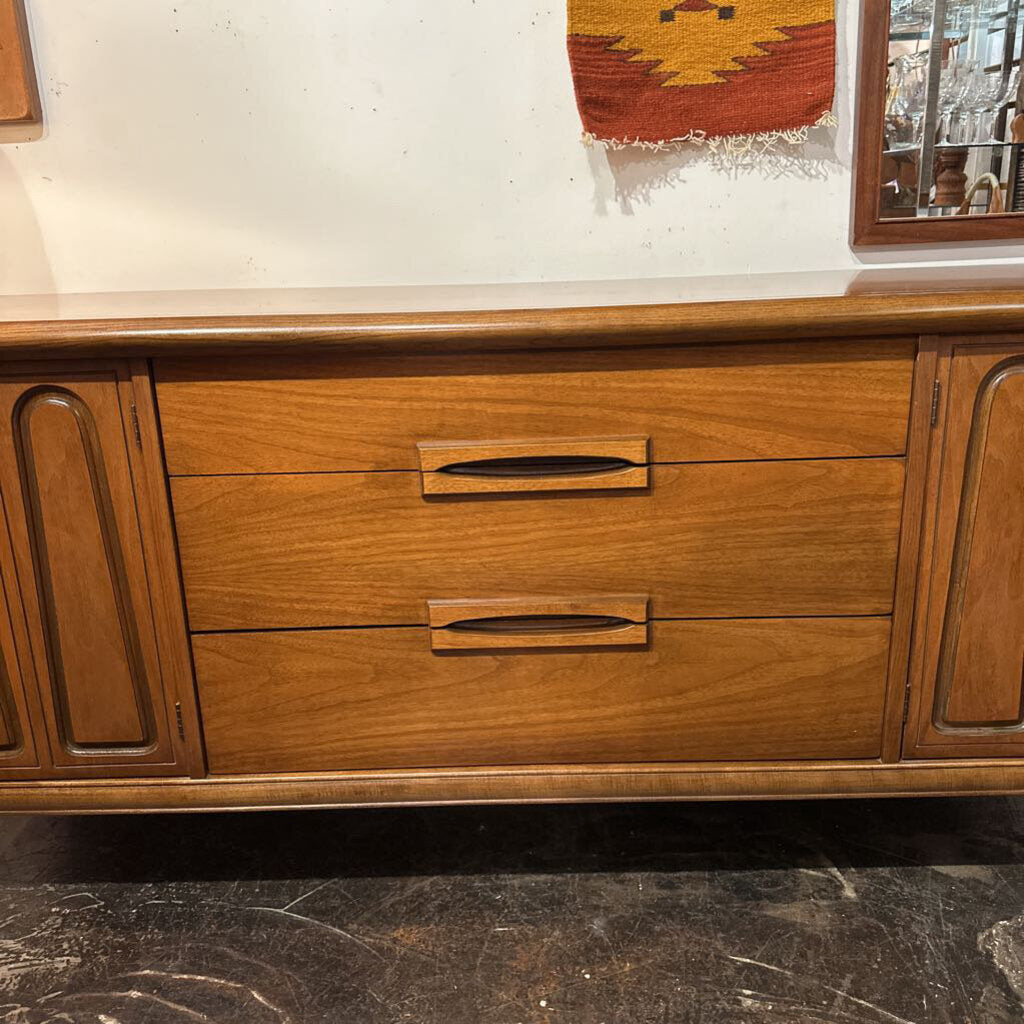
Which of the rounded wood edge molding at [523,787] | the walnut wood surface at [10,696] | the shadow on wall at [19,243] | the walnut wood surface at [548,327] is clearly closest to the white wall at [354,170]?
the shadow on wall at [19,243]

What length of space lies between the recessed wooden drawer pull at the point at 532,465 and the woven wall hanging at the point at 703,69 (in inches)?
26.2

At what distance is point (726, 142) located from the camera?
144cm

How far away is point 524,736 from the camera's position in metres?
1.14

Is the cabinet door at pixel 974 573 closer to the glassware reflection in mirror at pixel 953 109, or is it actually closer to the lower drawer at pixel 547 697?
the lower drawer at pixel 547 697

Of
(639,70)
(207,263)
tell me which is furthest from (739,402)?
(207,263)

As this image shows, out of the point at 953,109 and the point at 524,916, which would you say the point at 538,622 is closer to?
the point at 524,916

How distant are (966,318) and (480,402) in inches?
21.8

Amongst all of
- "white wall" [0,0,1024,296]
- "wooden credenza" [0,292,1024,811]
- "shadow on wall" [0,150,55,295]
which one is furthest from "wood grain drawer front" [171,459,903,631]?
"shadow on wall" [0,150,55,295]

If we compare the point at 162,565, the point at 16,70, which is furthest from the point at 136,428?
the point at 16,70

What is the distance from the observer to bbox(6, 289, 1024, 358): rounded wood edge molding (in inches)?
38.4

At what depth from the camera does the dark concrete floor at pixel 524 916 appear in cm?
105

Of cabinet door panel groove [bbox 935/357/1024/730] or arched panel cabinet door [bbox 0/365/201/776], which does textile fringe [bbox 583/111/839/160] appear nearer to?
cabinet door panel groove [bbox 935/357/1024/730]

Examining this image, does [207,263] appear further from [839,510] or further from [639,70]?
[839,510]

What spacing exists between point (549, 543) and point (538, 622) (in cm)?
11
